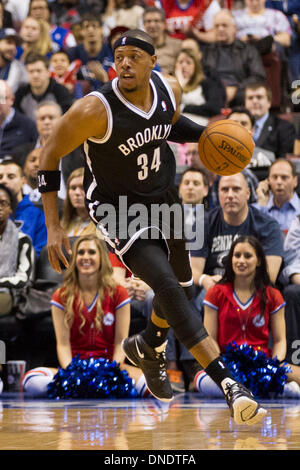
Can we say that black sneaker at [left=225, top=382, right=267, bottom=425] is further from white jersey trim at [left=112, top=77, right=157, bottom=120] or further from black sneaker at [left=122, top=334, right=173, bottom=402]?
white jersey trim at [left=112, top=77, right=157, bottom=120]

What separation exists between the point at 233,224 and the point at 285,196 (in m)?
0.77

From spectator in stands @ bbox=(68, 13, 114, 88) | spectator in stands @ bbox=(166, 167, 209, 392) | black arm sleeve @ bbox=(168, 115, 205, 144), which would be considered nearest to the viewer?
black arm sleeve @ bbox=(168, 115, 205, 144)

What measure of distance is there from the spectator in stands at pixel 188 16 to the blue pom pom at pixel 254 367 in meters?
6.58

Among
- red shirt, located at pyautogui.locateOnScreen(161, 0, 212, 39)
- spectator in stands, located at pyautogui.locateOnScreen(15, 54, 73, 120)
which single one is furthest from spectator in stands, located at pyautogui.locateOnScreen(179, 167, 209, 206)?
red shirt, located at pyautogui.locateOnScreen(161, 0, 212, 39)

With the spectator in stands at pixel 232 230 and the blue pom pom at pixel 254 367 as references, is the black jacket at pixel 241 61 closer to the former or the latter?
the spectator in stands at pixel 232 230

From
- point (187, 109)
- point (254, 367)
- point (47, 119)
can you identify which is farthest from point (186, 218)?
point (187, 109)

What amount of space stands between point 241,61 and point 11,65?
120 inches

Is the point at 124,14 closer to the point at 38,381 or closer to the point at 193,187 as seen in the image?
the point at 193,187

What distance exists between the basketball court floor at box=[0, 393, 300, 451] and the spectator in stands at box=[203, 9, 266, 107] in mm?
5470

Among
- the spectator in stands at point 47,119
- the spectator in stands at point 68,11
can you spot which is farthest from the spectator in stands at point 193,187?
the spectator in stands at point 68,11

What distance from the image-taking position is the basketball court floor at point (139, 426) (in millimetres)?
3791

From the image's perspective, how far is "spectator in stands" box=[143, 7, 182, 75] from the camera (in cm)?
1045

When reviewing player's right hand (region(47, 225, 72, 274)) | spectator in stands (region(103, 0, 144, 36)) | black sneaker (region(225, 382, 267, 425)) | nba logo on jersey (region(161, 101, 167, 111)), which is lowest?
black sneaker (region(225, 382, 267, 425))

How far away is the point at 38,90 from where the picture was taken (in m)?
9.87
